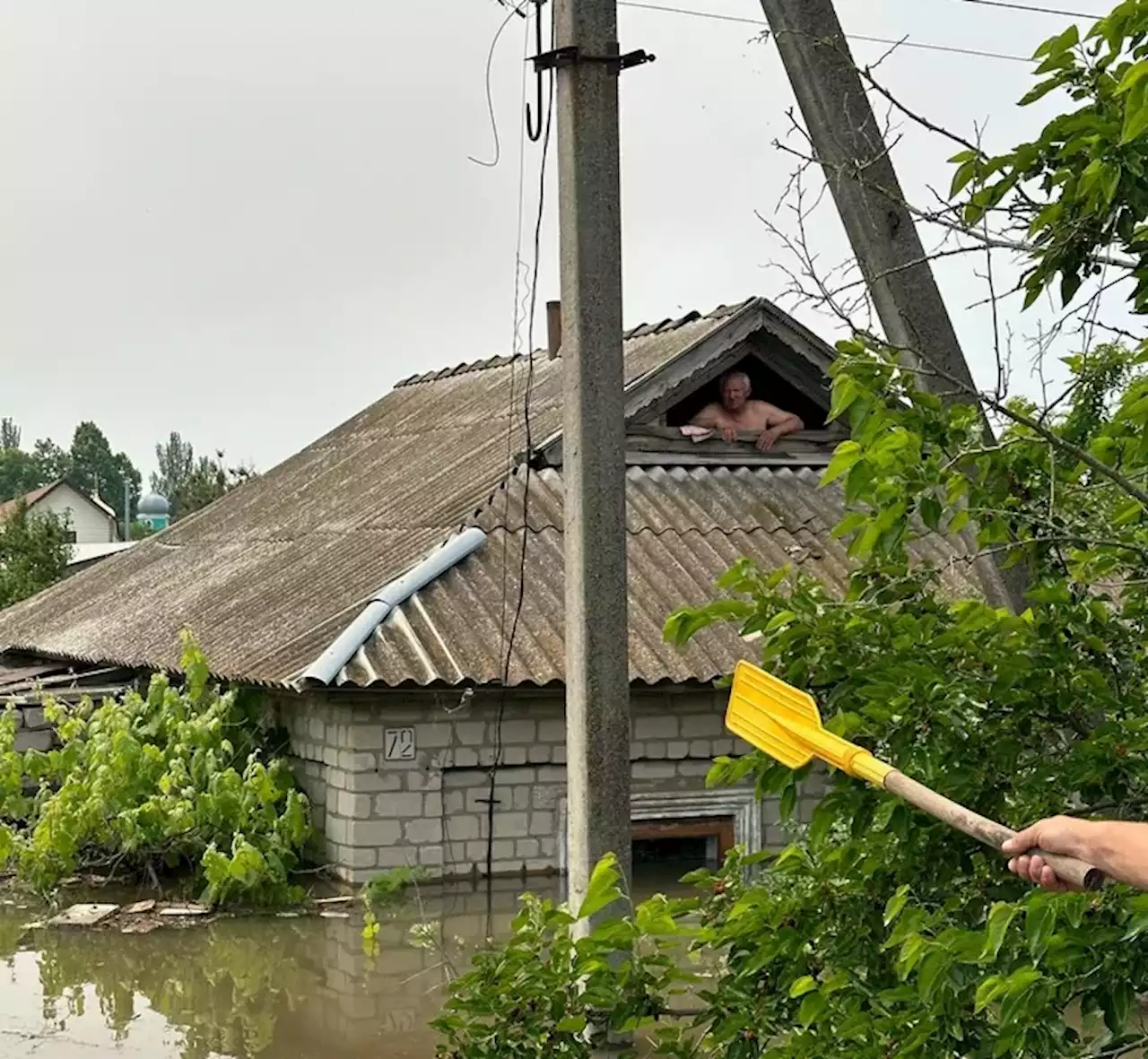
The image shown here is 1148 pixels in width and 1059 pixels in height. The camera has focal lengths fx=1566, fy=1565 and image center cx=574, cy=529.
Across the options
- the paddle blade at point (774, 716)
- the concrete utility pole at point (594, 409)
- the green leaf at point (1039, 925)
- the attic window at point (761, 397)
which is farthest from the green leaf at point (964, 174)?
the attic window at point (761, 397)

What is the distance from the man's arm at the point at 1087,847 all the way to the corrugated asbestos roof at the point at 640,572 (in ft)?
22.9

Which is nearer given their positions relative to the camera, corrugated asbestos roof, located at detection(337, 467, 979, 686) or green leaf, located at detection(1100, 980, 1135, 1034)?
green leaf, located at detection(1100, 980, 1135, 1034)

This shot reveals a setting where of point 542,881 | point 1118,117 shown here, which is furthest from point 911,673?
point 542,881

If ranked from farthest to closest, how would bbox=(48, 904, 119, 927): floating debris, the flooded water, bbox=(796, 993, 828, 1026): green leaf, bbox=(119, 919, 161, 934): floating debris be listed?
bbox=(48, 904, 119, 927): floating debris < bbox=(119, 919, 161, 934): floating debris < the flooded water < bbox=(796, 993, 828, 1026): green leaf

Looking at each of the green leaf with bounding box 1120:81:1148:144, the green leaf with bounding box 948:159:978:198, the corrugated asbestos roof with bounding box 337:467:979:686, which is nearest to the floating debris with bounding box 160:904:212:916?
the corrugated asbestos roof with bounding box 337:467:979:686

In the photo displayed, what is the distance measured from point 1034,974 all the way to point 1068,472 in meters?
1.47

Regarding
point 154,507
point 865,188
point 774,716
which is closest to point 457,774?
point 865,188

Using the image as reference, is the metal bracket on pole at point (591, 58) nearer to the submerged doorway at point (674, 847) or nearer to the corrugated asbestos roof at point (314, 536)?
the corrugated asbestos roof at point (314, 536)

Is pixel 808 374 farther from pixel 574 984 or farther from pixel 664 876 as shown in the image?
pixel 574 984

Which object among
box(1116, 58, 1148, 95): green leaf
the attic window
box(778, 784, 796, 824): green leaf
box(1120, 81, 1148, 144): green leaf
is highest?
the attic window

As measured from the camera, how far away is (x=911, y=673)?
11.3ft

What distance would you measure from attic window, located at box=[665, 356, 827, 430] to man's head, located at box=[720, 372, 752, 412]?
0.05 meters

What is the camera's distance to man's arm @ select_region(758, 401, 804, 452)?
13.1 meters

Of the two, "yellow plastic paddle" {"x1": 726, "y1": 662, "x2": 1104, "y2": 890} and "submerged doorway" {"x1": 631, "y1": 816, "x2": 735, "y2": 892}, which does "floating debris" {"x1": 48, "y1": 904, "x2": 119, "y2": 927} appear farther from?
"yellow plastic paddle" {"x1": 726, "y1": 662, "x2": 1104, "y2": 890}
